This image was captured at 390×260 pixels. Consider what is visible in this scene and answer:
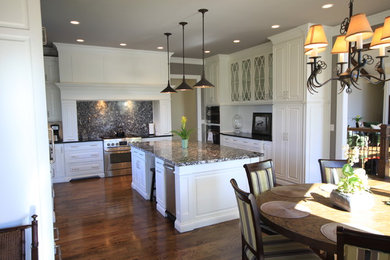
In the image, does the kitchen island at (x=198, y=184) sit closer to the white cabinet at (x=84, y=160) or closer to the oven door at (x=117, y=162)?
the oven door at (x=117, y=162)

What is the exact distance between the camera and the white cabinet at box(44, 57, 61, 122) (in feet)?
18.2

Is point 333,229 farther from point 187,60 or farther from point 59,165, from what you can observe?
point 187,60

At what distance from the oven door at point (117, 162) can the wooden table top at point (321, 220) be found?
417 centimetres

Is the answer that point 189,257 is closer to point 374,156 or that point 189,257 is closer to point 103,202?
point 103,202

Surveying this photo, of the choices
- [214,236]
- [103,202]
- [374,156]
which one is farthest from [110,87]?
[374,156]

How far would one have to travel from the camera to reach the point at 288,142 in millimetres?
4785

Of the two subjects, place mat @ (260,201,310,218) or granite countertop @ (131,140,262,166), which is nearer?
place mat @ (260,201,310,218)

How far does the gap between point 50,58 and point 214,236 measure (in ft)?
15.9

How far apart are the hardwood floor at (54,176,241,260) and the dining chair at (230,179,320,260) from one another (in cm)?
79

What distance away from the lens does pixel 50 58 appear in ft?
18.3

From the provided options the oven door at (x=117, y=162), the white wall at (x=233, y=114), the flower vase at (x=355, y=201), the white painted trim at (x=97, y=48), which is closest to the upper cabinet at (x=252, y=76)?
the white wall at (x=233, y=114)

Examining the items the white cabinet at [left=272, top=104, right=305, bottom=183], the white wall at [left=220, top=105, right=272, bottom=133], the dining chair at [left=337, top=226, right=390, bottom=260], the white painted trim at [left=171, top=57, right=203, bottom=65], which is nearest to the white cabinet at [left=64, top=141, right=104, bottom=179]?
the white painted trim at [left=171, top=57, right=203, bottom=65]

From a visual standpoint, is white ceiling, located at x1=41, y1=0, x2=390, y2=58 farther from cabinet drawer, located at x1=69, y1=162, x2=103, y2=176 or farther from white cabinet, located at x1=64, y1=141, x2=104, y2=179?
cabinet drawer, located at x1=69, y1=162, x2=103, y2=176

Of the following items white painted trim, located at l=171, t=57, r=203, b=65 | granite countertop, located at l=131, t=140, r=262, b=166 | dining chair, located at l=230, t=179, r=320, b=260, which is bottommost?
dining chair, located at l=230, t=179, r=320, b=260
